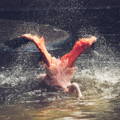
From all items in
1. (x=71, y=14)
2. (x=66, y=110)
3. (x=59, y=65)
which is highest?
(x=71, y=14)

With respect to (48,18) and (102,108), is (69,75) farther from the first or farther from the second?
(48,18)

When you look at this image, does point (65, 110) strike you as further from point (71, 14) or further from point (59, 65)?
point (71, 14)

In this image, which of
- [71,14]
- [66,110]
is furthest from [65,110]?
[71,14]

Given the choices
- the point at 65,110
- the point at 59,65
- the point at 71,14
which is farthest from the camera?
the point at 71,14

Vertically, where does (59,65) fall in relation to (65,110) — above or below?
above

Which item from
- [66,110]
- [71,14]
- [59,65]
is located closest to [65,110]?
[66,110]

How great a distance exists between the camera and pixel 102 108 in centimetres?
586

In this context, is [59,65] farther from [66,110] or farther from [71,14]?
[71,14]

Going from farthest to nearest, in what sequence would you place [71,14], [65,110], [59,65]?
[71,14], [59,65], [65,110]

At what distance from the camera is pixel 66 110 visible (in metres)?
5.74

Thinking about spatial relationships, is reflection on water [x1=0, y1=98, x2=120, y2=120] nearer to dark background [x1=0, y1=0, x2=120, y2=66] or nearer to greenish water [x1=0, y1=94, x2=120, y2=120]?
greenish water [x1=0, y1=94, x2=120, y2=120]

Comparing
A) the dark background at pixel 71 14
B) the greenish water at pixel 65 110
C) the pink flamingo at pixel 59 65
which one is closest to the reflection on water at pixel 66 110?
the greenish water at pixel 65 110

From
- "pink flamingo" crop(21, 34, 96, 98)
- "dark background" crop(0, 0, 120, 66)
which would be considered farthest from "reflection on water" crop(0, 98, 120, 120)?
"dark background" crop(0, 0, 120, 66)

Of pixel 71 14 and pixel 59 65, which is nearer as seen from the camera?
pixel 59 65
